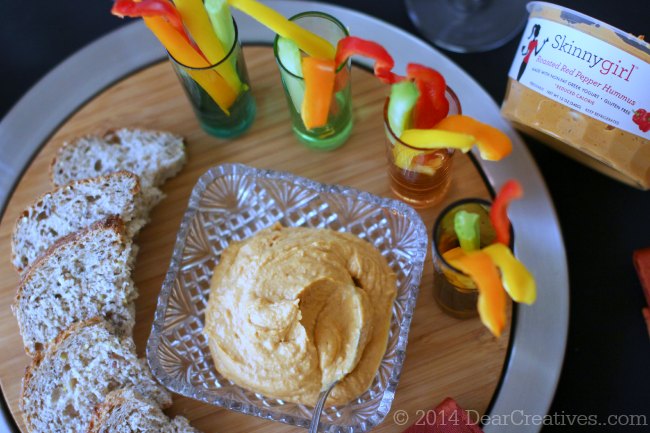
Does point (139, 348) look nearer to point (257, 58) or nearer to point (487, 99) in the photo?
point (257, 58)

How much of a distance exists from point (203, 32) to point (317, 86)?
1.03 ft

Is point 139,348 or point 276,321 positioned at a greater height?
point 276,321

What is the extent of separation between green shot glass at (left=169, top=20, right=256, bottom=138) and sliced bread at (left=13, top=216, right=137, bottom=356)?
377 millimetres

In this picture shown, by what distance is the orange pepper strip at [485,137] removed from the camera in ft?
4.70

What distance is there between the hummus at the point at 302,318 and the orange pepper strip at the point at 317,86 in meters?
0.32

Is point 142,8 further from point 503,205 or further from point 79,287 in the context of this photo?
point 503,205

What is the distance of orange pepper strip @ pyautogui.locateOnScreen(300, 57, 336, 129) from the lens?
4.94ft

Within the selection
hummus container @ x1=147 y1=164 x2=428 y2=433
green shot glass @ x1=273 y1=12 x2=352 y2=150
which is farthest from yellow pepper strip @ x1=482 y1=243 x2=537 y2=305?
green shot glass @ x1=273 y1=12 x2=352 y2=150

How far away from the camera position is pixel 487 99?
6.33 ft

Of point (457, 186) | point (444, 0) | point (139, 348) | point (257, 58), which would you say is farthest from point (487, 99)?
point (139, 348)

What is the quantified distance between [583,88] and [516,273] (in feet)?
1.83

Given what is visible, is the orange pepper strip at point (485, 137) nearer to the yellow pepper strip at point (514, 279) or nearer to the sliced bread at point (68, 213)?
the yellow pepper strip at point (514, 279)

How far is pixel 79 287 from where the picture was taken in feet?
5.73

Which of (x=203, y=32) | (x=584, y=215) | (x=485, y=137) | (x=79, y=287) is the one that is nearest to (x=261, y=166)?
(x=203, y=32)
